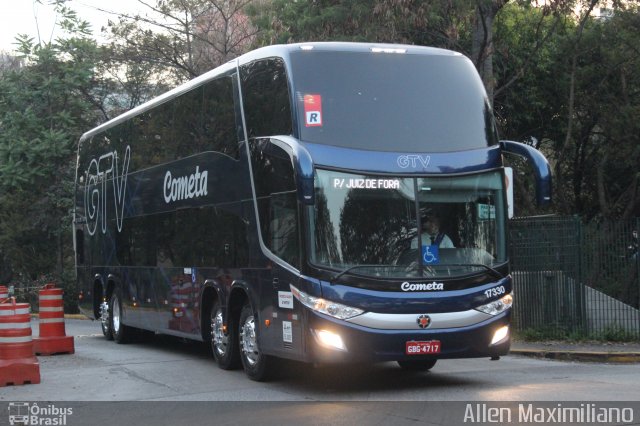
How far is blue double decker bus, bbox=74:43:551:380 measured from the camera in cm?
1134

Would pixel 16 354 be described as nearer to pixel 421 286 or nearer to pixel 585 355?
pixel 421 286

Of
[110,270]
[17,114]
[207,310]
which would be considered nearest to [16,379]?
[207,310]

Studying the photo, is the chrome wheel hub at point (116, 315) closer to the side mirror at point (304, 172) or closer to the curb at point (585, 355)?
the curb at point (585, 355)

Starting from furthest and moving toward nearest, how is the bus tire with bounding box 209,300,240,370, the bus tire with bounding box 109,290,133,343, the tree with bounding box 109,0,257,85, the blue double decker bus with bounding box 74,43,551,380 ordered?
the tree with bounding box 109,0,257,85 < the bus tire with bounding box 109,290,133,343 < the bus tire with bounding box 209,300,240,370 < the blue double decker bus with bounding box 74,43,551,380

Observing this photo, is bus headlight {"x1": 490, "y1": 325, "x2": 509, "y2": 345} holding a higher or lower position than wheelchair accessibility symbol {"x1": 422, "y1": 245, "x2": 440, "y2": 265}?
lower

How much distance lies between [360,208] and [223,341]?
158 inches

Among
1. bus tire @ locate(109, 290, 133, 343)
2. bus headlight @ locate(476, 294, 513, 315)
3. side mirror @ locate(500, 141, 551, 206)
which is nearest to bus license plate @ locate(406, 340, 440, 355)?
bus headlight @ locate(476, 294, 513, 315)

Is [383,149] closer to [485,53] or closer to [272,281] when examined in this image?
[272,281]

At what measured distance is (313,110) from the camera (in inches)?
464

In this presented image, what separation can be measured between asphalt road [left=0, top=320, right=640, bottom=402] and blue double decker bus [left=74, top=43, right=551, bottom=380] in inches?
19.2

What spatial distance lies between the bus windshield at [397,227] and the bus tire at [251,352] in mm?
2231

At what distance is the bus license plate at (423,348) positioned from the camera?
1135 centimetres

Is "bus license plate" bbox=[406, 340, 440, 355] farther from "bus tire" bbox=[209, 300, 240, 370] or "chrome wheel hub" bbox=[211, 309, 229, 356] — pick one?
"chrome wheel hub" bbox=[211, 309, 229, 356]

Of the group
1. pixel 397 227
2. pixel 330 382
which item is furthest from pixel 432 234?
pixel 330 382
